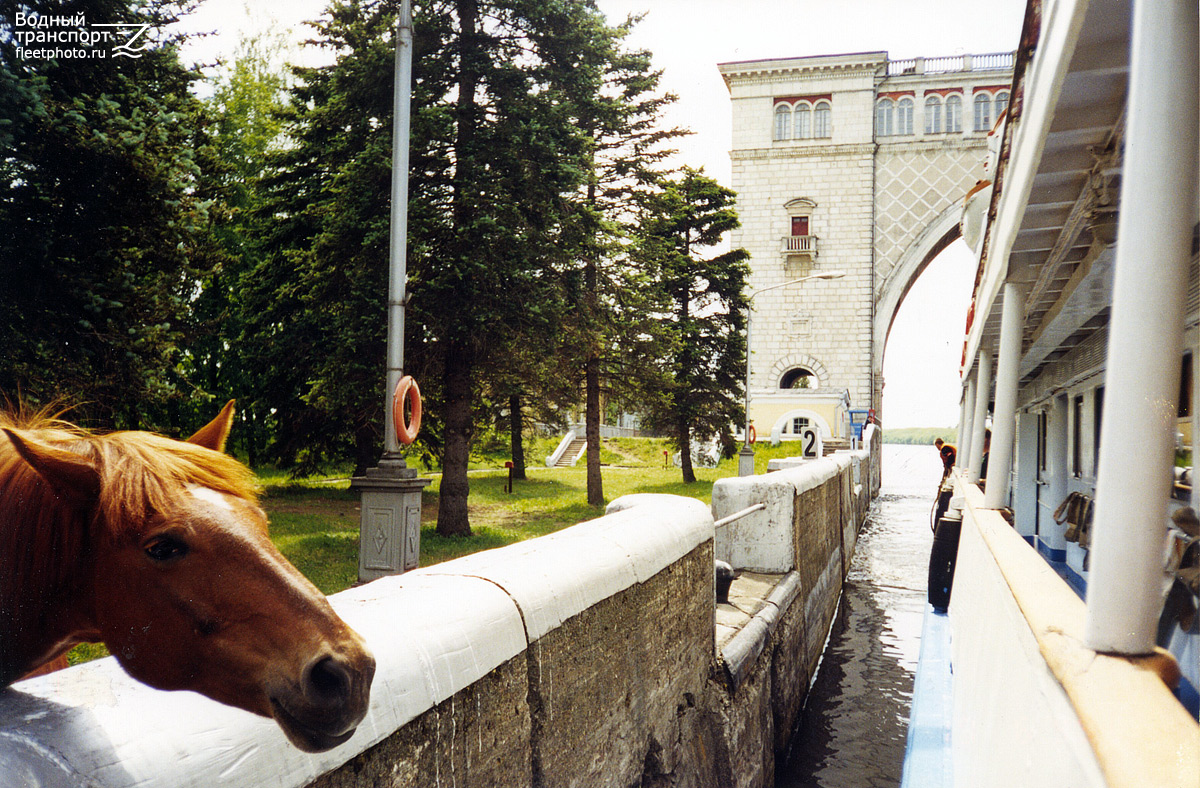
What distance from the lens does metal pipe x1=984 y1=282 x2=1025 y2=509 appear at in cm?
516

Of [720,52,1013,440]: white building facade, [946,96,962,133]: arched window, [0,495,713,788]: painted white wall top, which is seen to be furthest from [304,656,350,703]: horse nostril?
[946,96,962,133]: arched window

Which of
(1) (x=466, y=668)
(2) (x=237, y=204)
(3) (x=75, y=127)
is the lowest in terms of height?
(1) (x=466, y=668)

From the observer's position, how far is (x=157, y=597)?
129 cm

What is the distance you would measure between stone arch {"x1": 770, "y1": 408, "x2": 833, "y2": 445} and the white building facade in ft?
0.24

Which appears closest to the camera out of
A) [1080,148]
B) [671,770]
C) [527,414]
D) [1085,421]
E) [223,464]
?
[223,464]

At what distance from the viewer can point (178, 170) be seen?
27.2ft

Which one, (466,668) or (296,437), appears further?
(296,437)

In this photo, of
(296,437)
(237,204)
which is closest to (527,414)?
(296,437)

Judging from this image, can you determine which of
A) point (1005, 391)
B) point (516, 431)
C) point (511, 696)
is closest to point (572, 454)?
point (516, 431)

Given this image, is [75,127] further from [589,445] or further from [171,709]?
Result: [589,445]

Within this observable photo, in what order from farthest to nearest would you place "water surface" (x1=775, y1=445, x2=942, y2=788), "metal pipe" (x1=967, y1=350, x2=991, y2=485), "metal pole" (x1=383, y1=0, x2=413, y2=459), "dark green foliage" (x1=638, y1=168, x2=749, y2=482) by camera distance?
1. "dark green foliage" (x1=638, y1=168, x2=749, y2=482)
2. "metal pipe" (x1=967, y1=350, x2=991, y2=485)
3. "metal pole" (x1=383, y1=0, x2=413, y2=459)
4. "water surface" (x1=775, y1=445, x2=942, y2=788)

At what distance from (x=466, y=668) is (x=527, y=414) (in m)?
22.9

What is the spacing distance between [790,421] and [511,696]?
41680 mm

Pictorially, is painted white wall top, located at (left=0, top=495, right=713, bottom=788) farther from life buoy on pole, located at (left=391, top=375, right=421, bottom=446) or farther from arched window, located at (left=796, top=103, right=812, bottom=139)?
arched window, located at (left=796, top=103, right=812, bottom=139)
